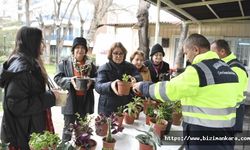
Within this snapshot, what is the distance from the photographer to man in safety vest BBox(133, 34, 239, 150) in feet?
5.32

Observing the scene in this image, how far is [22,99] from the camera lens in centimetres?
174

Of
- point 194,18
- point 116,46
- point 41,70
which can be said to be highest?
point 194,18

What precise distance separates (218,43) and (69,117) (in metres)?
1.62

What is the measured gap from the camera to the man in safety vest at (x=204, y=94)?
5.32ft

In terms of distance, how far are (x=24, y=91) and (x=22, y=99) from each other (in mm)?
50

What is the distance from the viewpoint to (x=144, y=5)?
5629 mm

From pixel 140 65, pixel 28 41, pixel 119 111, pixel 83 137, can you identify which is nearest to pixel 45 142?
pixel 83 137

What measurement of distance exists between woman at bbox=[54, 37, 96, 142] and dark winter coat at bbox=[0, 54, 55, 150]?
704 mm

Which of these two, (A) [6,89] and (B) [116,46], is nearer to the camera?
(A) [6,89]

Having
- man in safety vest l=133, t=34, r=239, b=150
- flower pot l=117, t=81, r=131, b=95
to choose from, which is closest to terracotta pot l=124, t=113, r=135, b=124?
flower pot l=117, t=81, r=131, b=95

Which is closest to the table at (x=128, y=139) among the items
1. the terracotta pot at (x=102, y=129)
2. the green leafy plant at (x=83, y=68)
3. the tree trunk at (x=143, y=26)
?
the terracotta pot at (x=102, y=129)

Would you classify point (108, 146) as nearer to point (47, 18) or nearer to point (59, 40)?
point (59, 40)

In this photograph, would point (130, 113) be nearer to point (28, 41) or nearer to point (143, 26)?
point (28, 41)

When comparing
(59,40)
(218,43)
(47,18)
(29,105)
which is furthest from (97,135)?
(47,18)
